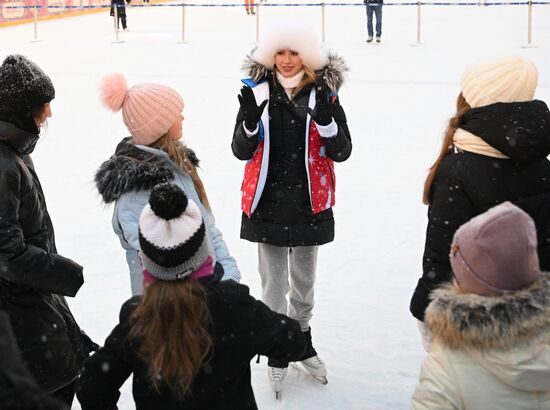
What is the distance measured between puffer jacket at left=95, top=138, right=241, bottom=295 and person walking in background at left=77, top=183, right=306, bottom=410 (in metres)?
0.74

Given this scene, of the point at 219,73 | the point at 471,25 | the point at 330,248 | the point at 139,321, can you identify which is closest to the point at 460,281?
the point at 139,321

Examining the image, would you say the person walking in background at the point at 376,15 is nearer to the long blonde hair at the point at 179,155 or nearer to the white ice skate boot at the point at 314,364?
the white ice skate boot at the point at 314,364

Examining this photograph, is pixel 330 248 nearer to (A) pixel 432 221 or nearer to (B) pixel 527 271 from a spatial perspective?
(A) pixel 432 221

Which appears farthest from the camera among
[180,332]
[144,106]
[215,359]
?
[144,106]

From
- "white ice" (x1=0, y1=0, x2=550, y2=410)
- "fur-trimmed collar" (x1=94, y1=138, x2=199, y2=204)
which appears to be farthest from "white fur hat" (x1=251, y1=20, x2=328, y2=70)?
"fur-trimmed collar" (x1=94, y1=138, x2=199, y2=204)

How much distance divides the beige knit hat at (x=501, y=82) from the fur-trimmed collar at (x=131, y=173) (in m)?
1.18

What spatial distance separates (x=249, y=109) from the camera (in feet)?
13.0

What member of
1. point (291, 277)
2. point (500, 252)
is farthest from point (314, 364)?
point (500, 252)

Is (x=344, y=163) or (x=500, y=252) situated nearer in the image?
(x=500, y=252)

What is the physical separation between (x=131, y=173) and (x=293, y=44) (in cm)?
128

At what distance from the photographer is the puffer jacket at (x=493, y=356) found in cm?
219

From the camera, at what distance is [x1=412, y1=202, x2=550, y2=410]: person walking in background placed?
2.20m

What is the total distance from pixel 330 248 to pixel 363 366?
6.10 ft

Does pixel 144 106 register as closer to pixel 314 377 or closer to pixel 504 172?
pixel 504 172
